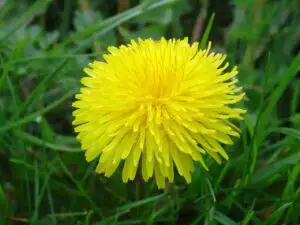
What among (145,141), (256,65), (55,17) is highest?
(55,17)

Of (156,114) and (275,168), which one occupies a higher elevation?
(156,114)

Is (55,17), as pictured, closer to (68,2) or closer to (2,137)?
(68,2)

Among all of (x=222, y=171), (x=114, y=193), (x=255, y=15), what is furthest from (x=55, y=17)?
(x=222, y=171)

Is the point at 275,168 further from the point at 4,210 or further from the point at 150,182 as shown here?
the point at 4,210

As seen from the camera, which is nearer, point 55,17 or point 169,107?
point 169,107

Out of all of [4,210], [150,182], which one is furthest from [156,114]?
[4,210]

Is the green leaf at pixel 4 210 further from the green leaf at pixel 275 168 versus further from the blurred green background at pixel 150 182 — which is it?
the green leaf at pixel 275 168

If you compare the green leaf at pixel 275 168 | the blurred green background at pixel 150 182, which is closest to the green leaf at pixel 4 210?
the blurred green background at pixel 150 182
